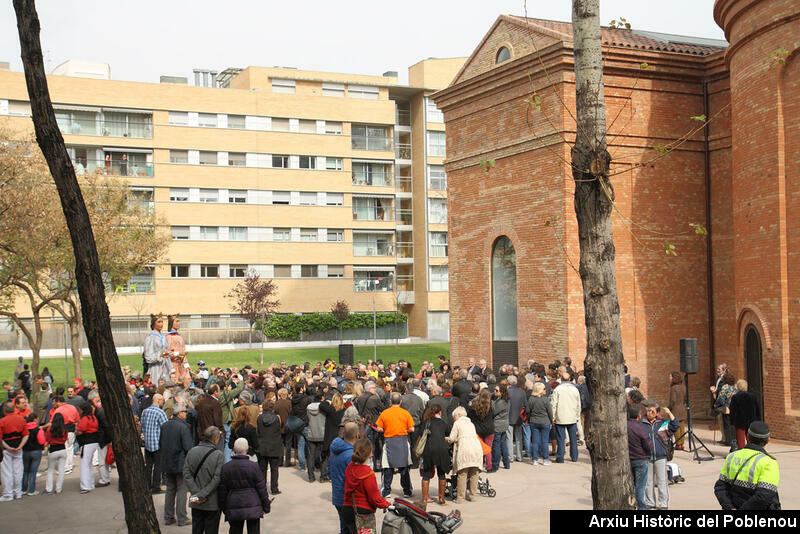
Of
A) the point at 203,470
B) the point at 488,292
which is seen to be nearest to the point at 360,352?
the point at 488,292

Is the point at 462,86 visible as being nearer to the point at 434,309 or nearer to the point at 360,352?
the point at 360,352

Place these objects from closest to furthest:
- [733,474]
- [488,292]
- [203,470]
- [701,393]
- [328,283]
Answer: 1. [733,474]
2. [203,470]
3. [701,393]
4. [488,292]
5. [328,283]

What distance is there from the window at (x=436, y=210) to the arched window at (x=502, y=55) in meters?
39.9

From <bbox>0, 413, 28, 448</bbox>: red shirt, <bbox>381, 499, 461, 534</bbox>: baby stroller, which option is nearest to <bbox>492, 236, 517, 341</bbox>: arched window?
<bbox>0, 413, 28, 448</bbox>: red shirt

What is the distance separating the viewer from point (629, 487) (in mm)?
6730

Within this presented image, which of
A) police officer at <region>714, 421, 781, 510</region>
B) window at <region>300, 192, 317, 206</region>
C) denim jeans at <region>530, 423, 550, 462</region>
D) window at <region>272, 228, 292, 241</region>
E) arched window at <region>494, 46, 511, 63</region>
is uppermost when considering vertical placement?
window at <region>300, 192, 317, 206</region>

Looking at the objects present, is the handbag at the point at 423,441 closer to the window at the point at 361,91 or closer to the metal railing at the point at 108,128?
the metal railing at the point at 108,128

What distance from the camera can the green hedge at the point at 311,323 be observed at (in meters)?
58.2

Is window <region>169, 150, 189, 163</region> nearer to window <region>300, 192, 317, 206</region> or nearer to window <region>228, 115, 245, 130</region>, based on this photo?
window <region>228, 115, 245, 130</region>

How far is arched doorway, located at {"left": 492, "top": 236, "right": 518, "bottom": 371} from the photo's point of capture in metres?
23.1

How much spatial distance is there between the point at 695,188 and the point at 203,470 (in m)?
17.1

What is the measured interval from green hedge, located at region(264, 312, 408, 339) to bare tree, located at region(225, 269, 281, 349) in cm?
124

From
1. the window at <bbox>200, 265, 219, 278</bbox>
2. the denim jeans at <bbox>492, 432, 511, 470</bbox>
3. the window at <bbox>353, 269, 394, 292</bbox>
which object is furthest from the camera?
the window at <bbox>353, 269, 394, 292</bbox>

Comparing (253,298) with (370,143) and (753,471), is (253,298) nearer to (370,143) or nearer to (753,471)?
(370,143)
